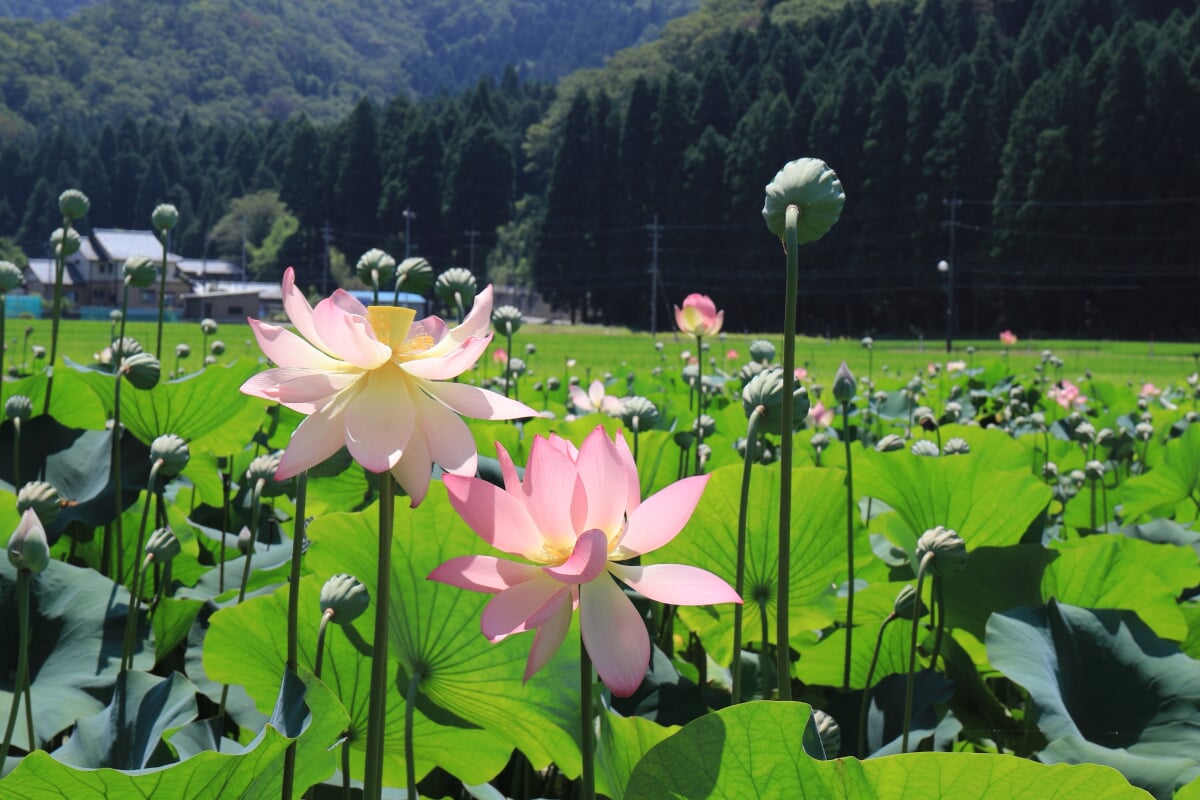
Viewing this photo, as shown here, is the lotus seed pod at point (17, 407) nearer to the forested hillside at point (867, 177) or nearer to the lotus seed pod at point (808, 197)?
the lotus seed pod at point (808, 197)

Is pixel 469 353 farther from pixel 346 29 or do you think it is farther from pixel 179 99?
pixel 346 29

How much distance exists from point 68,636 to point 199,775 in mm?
405

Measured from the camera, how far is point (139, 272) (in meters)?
1.02

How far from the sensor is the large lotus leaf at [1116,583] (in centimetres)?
78

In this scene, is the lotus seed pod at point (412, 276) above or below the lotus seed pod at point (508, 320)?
above

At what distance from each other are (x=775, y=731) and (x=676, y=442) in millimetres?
783

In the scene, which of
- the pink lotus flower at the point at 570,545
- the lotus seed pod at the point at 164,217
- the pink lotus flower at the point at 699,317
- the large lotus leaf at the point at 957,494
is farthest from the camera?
the pink lotus flower at the point at 699,317

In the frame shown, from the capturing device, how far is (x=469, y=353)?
35 centimetres

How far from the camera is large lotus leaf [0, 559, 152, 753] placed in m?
0.66

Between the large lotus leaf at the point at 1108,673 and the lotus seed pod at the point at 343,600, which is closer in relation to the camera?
the lotus seed pod at the point at 343,600

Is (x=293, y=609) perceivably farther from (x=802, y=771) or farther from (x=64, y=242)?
(x=64, y=242)

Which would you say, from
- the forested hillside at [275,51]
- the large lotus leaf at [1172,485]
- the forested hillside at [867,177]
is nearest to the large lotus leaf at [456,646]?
the large lotus leaf at [1172,485]

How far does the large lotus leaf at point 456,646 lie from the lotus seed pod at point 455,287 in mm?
317

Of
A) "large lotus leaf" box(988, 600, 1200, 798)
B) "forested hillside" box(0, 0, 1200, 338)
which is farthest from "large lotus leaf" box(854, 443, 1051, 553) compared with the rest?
"forested hillside" box(0, 0, 1200, 338)
